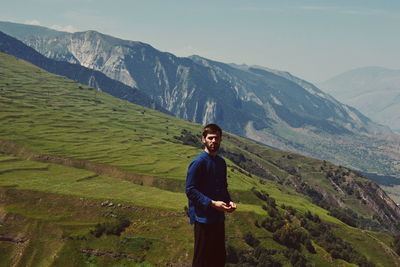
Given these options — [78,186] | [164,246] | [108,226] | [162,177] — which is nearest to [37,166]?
[78,186]

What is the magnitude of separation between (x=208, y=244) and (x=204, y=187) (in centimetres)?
234

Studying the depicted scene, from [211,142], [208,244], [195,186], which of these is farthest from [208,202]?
[211,142]

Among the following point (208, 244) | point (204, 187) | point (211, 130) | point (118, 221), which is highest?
point (211, 130)

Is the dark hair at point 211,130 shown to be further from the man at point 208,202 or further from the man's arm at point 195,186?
the man's arm at point 195,186

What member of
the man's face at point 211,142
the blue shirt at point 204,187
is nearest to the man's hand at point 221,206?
the blue shirt at point 204,187

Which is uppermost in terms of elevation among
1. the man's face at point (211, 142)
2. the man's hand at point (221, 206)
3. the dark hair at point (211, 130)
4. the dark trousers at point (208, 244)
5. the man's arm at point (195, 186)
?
the dark hair at point (211, 130)

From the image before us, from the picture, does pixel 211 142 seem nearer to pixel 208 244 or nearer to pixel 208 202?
pixel 208 202

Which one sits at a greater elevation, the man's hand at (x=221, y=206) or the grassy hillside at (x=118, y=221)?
the man's hand at (x=221, y=206)

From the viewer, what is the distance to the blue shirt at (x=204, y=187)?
16062 mm

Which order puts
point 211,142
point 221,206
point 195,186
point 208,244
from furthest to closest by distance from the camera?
point 211,142 < point 208,244 < point 195,186 < point 221,206

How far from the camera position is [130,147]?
19575 centimetres

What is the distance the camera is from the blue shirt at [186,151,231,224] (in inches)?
632

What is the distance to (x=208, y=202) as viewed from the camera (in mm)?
15766

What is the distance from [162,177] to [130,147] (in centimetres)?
5890
